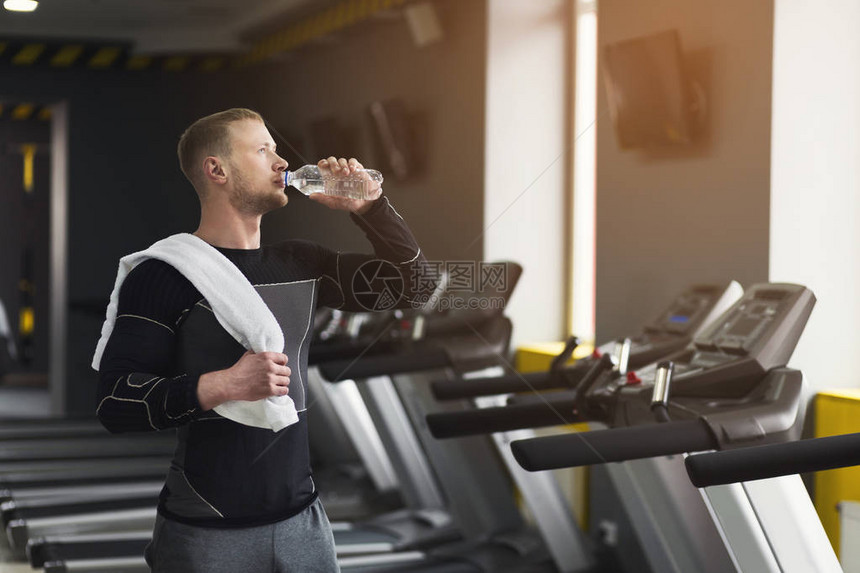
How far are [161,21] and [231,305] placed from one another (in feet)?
11.9

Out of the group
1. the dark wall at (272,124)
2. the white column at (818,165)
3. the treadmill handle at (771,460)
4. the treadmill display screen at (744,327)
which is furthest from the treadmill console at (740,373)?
the dark wall at (272,124)

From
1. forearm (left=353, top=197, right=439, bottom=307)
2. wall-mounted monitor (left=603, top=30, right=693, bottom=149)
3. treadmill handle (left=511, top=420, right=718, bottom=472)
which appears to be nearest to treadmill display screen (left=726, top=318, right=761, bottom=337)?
treadmill handle (left=511, top=420, right=718, bottom=472)

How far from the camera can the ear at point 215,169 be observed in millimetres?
1335

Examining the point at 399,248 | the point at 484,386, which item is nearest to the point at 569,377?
the point at 484,386

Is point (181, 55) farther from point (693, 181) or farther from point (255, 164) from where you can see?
point (255, 164)

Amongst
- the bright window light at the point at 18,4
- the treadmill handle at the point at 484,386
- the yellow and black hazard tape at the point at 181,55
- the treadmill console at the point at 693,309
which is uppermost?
the yellow and black hazard tape at the point at 181,55

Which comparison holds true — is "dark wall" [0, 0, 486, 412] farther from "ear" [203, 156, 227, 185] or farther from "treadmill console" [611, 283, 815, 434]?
"treadmill console" [611, 283, 815, 434]

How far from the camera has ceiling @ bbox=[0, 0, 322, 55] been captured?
3.86 m

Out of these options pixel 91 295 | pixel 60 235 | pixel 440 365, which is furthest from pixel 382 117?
pixel 60 235

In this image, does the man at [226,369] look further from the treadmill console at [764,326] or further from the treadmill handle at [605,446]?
the treadmill console at [764,326]

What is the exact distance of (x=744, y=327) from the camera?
2.34 meters

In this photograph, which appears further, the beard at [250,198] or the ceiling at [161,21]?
the ceiling at [161,21]

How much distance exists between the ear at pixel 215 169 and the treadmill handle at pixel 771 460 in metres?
0.87

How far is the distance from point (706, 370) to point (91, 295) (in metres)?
1.74
